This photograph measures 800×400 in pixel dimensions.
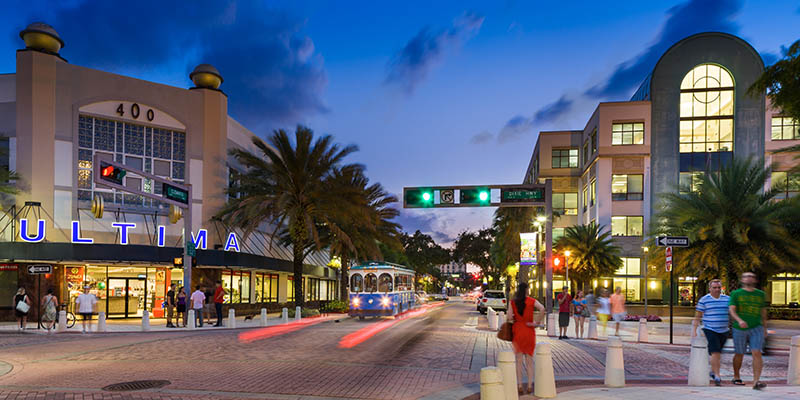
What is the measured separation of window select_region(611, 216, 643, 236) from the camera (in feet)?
156

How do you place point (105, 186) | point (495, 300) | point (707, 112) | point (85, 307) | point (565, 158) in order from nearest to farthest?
point (85, 307) < point (105, 186) < point (495, 300) < point (707, 112) < point (565, 158)

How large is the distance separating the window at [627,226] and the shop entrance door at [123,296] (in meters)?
34.9

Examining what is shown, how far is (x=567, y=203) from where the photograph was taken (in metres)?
56.6

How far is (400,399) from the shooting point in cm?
897

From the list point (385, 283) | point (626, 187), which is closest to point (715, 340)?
point (385, 283)

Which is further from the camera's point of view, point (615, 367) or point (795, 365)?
point (795, 365)

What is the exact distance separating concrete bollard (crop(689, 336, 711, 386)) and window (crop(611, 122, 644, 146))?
131 ft

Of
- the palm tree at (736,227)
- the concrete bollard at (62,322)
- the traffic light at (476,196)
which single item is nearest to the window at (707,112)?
the palm tree at (736,227)

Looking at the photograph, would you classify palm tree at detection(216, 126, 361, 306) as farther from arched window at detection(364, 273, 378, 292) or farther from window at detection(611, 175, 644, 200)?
window at detection(611, 175, 644, 200)

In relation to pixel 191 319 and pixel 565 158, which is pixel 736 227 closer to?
pixel 191 319

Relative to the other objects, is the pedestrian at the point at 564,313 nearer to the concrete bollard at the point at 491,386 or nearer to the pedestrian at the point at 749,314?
the pedestrian at the point at 749,314

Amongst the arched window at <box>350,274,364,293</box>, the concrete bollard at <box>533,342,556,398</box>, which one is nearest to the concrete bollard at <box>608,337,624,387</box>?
the concrete bollard at <box>533,342,556,398</box>

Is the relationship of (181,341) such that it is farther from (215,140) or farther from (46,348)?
(215,140)

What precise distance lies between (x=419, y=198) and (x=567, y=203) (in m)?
33.2
